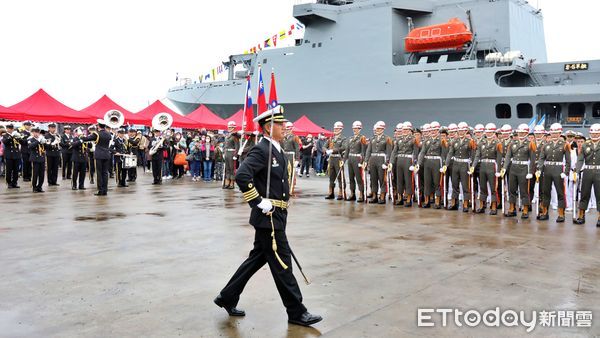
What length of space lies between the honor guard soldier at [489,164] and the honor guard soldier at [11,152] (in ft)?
37.5

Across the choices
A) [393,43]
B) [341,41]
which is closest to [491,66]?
[393,43]

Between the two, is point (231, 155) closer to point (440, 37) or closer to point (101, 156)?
point (101, 156)

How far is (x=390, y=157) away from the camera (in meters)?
11.1

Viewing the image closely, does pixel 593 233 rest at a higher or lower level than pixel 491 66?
lower

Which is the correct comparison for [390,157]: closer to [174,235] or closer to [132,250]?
[174,235]

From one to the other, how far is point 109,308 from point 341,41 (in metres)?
23.7

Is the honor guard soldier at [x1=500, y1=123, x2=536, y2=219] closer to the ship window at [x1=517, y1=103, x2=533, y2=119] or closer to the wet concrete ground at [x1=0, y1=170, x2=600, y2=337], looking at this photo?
the wet concrete ground at [x1=0, y1=170, x2=600, y2=337]

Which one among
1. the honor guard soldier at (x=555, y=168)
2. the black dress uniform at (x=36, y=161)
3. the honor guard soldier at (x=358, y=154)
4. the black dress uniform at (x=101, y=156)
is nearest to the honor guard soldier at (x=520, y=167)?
the honor guard soldier at (x=555, y=168)

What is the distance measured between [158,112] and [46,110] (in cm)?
479

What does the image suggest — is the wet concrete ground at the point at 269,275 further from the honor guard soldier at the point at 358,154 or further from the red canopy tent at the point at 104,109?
the red canopy tent at the point at 104,109

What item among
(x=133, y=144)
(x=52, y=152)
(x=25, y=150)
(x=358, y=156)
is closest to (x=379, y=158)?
(x=358, y=156)

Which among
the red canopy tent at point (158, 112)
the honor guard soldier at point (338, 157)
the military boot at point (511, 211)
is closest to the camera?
the military boot at point (511, 211)

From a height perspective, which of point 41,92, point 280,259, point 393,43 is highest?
point 393,43

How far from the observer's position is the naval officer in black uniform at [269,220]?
3674mm
